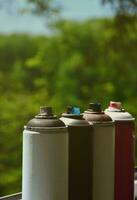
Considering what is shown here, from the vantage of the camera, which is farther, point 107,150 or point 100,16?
point 100,16

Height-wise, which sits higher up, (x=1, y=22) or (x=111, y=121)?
(x=1, y=22)

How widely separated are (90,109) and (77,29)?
74cm

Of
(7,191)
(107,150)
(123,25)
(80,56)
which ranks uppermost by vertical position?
(123,25)

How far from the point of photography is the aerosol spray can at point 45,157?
0.91 metres

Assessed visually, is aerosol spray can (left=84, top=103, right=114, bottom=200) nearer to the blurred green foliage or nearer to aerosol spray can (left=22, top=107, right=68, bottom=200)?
aerosol spray can (left=22, top=107, right=68, bottom=200)

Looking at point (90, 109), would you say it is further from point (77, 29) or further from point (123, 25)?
point (123, 25)

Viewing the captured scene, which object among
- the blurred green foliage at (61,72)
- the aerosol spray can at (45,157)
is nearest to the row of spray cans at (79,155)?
the aerosol spray can at (45,157)

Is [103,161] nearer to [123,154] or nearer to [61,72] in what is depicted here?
[123,154]

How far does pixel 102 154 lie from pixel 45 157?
0.18 metres

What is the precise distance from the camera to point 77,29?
176 cm

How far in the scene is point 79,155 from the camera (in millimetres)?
986

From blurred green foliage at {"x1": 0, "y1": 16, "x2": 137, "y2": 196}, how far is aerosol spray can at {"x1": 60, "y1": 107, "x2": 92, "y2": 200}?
42 centimetres

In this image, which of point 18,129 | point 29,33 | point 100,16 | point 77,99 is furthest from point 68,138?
point 100,16

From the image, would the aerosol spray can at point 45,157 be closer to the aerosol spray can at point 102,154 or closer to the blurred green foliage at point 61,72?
the aerosol spray can at point 102,154
